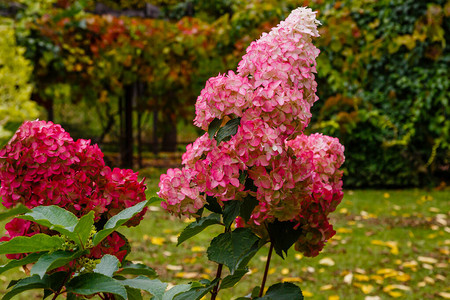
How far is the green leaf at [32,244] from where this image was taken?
73cm

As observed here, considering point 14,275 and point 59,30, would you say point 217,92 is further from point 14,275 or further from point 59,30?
point 59,30

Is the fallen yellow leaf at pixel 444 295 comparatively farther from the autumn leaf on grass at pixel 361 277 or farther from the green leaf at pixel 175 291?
the green leaf at pixel 175 291

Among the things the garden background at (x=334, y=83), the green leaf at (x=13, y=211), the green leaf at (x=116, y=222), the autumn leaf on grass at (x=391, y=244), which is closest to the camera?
the green leaf at (x=13, y=211)

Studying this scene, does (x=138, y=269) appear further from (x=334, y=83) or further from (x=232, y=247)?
(x=334, y=83)

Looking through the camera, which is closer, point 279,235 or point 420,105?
point 279,235

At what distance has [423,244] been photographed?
3.85m

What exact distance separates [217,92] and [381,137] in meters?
5.61

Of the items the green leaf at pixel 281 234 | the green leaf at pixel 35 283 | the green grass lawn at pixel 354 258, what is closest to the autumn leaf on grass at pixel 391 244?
the green grass lawn at pixel 354 258

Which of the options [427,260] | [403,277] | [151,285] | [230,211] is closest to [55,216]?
[151,285]

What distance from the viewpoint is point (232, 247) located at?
0.85 meters

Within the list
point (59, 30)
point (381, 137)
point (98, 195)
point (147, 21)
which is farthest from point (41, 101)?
point (98, 195)

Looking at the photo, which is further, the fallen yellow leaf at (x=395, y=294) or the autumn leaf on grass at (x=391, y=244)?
the autumn leaf on grass at (x=391, y=244)

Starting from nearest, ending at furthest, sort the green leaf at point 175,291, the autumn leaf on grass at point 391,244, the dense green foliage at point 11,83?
the green leaf at point 175,291, the autumn leaf on grass at point 391,244, the dense green foliage at point 11,83

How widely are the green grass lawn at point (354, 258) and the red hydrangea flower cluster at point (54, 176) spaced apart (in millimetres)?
2034
